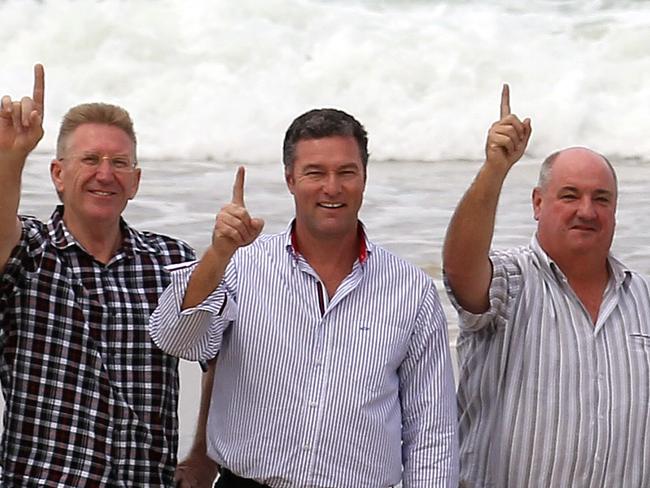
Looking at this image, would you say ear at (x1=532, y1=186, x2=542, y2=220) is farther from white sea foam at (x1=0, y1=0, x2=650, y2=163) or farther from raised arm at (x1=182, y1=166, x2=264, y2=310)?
white sea foam at (x1=0, y1=0, x2=650, y2=163)

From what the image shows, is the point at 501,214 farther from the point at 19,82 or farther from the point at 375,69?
the point at 19,82

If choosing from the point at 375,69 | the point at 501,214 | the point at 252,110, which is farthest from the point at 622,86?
the point at 501,214

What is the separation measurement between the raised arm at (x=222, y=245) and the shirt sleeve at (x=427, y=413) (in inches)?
18.8

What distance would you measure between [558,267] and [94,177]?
108cm

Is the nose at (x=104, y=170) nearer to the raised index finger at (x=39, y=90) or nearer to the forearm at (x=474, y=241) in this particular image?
the raised index finger at (x=39, y=90)

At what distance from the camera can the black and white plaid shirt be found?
118 inches

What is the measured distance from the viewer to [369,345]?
3031mm

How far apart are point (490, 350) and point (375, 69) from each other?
9041 mm

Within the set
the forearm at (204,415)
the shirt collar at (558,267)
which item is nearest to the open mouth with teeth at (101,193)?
the forearm at (204,415)

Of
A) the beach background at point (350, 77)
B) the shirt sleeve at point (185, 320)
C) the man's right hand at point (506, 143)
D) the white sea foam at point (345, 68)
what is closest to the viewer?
the shirt sleeve at point (185, 320)

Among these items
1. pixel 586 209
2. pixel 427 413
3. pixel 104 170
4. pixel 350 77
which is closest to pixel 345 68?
pixel 350 77

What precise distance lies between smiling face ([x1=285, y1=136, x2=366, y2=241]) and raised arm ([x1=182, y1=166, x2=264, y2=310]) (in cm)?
20

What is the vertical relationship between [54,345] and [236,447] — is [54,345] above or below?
above

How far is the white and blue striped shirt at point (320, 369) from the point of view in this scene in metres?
2.99
